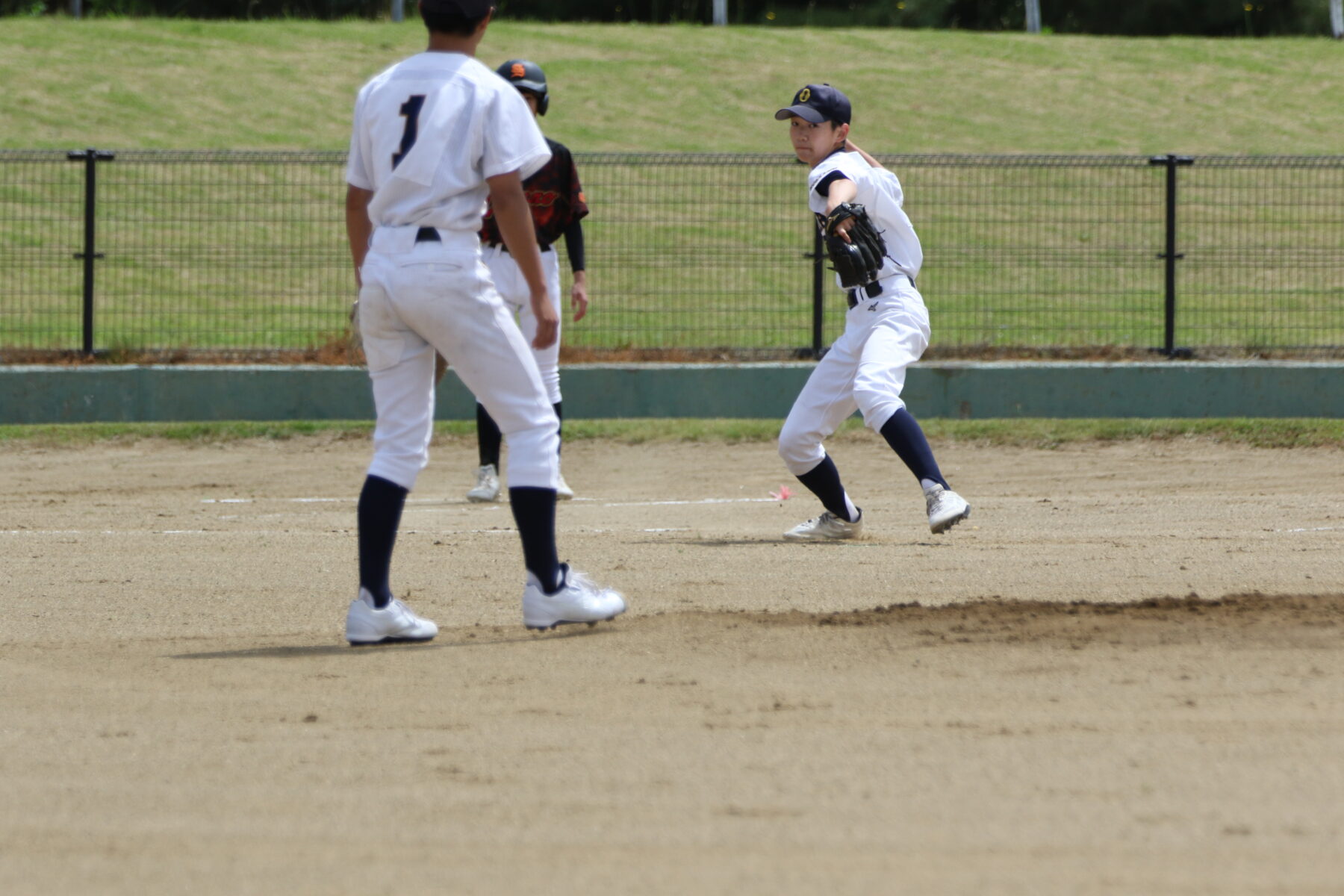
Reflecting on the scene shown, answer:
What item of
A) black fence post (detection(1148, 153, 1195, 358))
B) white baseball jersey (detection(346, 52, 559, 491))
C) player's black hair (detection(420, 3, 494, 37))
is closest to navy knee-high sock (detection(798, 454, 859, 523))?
white baseball jersey (detection(346, 52, 559, 491))

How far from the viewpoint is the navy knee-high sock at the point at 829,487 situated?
22.6 ft

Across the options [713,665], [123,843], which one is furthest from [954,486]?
[123,843]

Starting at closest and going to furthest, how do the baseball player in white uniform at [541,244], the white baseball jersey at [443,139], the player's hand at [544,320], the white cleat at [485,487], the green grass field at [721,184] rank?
the white baseball jersey at [443,139]
the player's hand at [544,320]
the baseball player in white uniform at [541,244]
the white cleat at [485,487]
the green grass field at [721,184]

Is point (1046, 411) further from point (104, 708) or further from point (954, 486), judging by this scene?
point (104, 708)

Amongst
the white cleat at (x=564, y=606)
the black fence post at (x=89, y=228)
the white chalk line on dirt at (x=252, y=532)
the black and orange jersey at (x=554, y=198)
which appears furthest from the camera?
the black fence post at (x=89, y=228)

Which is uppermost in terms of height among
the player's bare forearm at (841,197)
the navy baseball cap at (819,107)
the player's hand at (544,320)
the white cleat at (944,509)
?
the navy baseball cap at (819,107)

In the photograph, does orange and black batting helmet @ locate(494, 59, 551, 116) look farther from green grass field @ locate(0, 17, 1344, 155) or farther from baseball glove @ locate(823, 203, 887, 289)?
green grass field @ locate(0, 17, 1344, 155)

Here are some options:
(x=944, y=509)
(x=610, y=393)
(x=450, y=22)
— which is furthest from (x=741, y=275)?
(x=450, y=22)

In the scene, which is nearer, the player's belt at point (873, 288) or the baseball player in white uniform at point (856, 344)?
the baseball player in white uniform at point (856, 344)

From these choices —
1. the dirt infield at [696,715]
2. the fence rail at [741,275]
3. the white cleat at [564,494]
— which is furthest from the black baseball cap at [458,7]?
the fence rail at [741,275]

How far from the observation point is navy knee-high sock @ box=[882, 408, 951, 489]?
6.61 meters

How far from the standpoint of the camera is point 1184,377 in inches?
454

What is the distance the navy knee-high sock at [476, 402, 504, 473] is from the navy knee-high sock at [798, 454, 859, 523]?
2.07 metres

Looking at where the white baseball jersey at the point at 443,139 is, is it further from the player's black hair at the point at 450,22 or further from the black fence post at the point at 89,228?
the black fence post at the point at 89,228
